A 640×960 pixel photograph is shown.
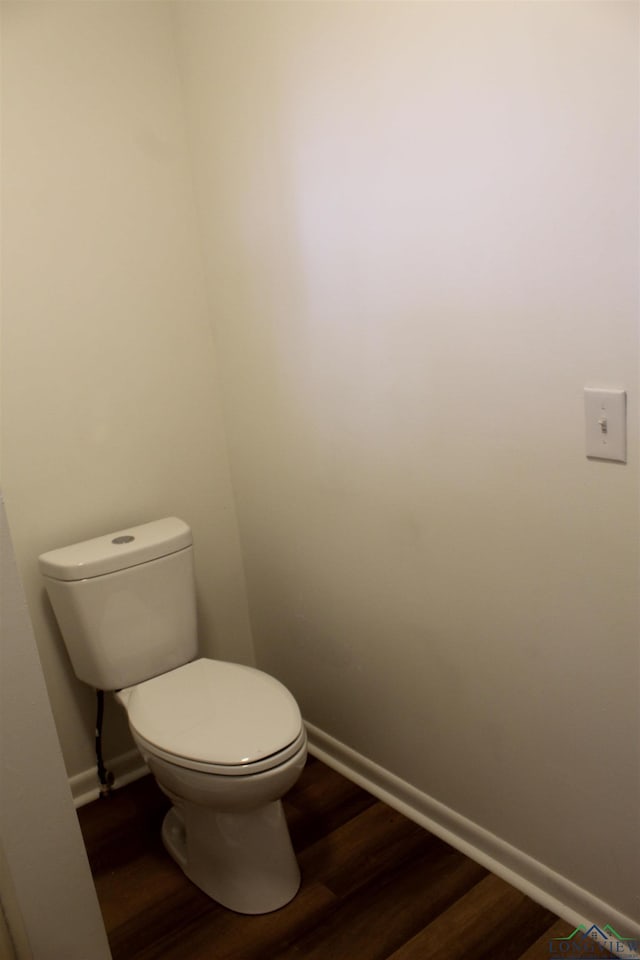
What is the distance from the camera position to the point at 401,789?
2.04 meters

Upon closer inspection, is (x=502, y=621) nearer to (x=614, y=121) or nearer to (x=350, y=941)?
(x=350, y=941)

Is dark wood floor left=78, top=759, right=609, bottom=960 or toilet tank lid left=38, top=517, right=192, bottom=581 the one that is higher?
toilet tank lid left=38, top=517, right=192, bottom=581

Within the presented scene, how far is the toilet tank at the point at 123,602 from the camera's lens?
1.99 metres

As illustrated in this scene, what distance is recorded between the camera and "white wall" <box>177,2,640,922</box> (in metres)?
1.33

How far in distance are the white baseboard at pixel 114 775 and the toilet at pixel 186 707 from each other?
0.78 ft

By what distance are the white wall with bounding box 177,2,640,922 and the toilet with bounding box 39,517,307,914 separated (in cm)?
34

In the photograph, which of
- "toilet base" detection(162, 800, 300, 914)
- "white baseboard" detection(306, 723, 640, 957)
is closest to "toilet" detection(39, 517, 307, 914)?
"toilet base" detection(162, 800, 300, 914)

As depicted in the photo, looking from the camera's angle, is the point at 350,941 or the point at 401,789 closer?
the point at 350,941

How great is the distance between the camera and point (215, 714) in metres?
1.81

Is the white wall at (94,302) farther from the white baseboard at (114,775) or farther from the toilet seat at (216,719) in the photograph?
the toilet seat at (216,719)

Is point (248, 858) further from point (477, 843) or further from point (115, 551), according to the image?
point (115, 551)

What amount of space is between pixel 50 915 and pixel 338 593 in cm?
98

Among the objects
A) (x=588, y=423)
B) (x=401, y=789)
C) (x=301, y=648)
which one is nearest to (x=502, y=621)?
(x=588, y=423)

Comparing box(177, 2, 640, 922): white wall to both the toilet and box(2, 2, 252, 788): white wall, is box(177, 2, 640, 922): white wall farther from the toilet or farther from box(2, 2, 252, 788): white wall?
the toilet
